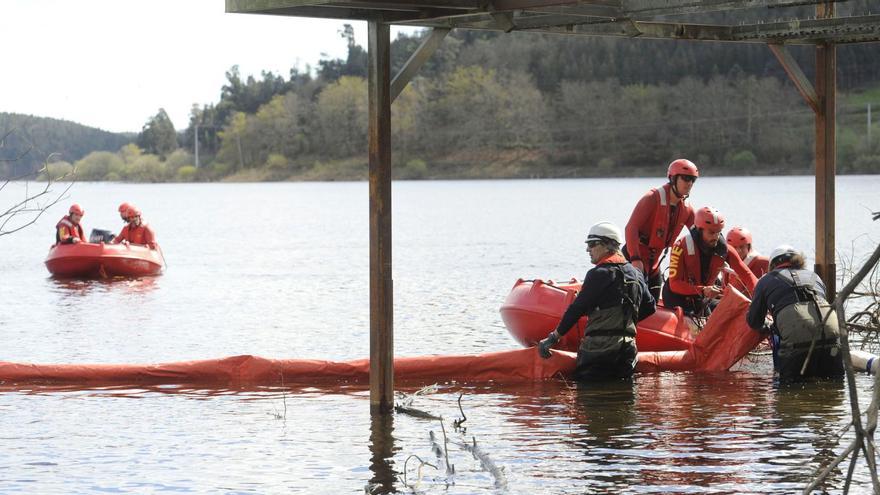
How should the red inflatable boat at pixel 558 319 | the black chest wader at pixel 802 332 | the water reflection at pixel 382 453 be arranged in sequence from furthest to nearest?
1. the red inflatable boat at pixel 558 319
2. the black chest wader at pixel 802 332
3. the water reflection at pixel 382 453

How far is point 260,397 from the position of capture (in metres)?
11.4

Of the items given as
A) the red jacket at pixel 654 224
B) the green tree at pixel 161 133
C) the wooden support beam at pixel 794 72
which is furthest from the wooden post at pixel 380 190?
the green tree at pixel 161 133

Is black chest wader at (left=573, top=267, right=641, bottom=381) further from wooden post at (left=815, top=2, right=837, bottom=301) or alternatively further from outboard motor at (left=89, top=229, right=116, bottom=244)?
outboard motor at (left=89, top=229, right=116, bottom=244)

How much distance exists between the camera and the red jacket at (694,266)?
12273 millimetres

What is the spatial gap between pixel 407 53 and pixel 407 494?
506 ft

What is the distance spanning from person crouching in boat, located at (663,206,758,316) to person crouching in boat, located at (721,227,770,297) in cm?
14

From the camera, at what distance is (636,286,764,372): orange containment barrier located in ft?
38.8

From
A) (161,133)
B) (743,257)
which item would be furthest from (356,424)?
(161,133)

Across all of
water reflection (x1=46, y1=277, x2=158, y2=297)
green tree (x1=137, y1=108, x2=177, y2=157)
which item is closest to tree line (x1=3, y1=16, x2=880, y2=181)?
green tree (x1=137, y1=108, x2=177, y2=157)

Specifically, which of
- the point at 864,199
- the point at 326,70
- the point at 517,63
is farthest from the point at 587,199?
the point at 326,70

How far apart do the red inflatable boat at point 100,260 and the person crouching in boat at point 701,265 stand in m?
15.4

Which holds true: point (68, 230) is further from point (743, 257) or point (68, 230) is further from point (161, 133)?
point (161, 133)

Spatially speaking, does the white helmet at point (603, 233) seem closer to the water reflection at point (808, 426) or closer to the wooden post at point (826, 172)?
the water reflection at point (808, 426)

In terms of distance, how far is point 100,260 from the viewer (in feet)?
83.9
